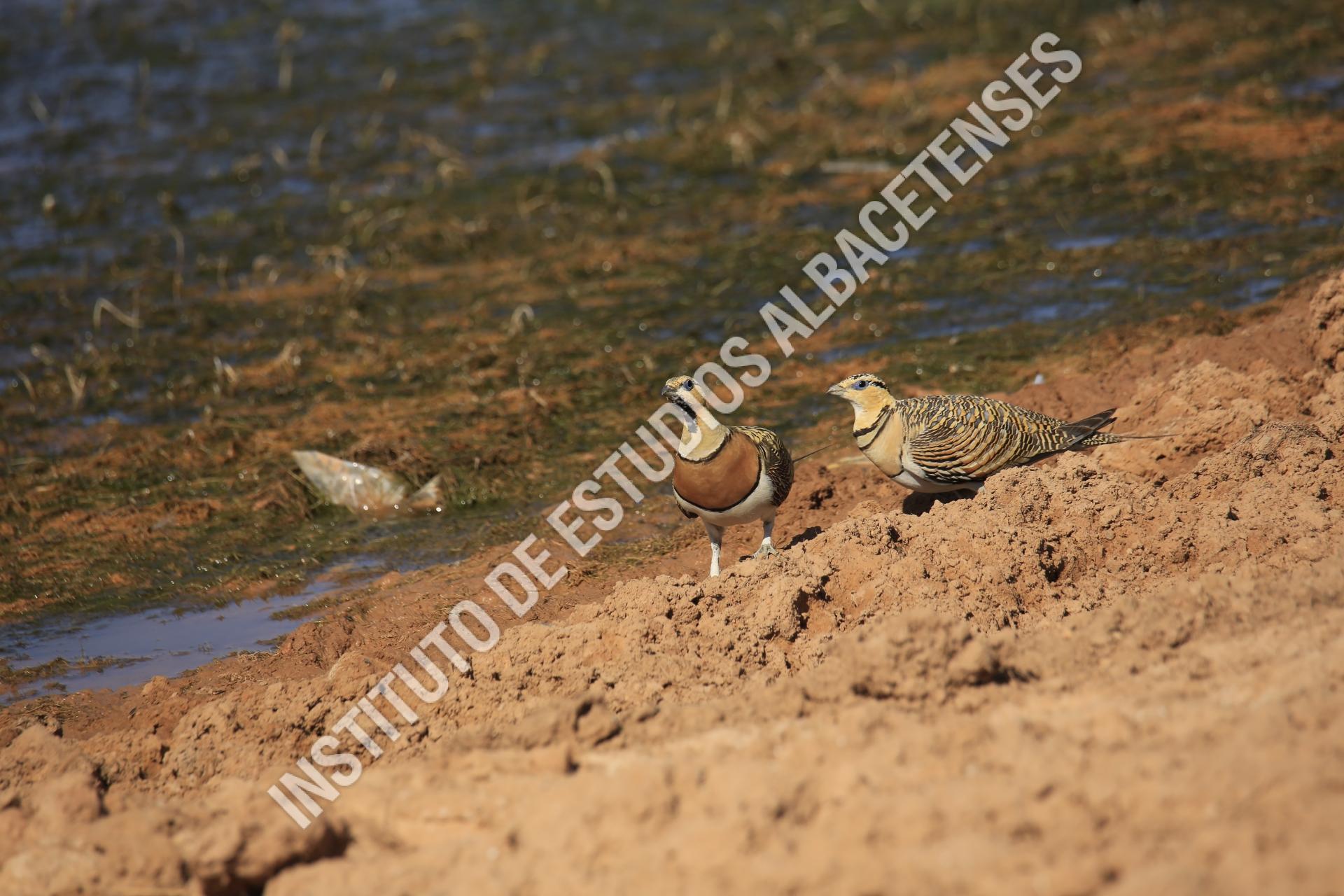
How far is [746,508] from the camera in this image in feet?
20.0

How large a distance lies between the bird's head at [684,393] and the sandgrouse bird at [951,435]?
2.72 feet

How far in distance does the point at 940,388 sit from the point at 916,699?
473cm

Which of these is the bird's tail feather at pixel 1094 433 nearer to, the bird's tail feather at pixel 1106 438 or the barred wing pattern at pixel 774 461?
the bird's tail feather at pixel 1106 438

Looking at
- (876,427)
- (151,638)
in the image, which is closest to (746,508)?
(876,427)

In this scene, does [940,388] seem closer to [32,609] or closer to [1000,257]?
[1000,257]

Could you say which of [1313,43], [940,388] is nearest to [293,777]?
[940,388]

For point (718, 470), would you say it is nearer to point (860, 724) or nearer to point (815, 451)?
point (815, 451)

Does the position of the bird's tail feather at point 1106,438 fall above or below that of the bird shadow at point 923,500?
above

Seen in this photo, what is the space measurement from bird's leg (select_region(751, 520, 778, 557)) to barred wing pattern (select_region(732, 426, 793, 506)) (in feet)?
0.56

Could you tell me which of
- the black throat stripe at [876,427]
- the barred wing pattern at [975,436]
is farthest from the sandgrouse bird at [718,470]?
the barred wing pattern at [975,436]

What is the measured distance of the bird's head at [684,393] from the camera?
606 cm

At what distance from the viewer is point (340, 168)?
1445 cm

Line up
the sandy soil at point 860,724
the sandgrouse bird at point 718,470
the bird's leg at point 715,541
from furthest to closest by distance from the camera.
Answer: the bird's leg at point 715,541
the sandgrouse bird at point 718,470
the sandy soil at point 860,724

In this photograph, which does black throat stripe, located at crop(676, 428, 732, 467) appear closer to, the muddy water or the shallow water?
the muddy water
